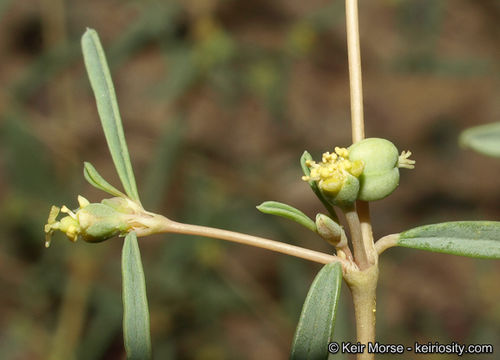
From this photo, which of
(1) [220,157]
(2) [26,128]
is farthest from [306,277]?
(2) [26,128]

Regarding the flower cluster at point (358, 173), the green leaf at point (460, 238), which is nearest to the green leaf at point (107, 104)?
the flower cluster at point (358, 173)

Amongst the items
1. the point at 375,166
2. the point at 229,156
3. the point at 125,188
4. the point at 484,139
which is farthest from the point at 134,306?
the point at 229,156

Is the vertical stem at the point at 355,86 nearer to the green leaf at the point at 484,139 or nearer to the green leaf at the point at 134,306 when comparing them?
the green leaf at the point at 484,139

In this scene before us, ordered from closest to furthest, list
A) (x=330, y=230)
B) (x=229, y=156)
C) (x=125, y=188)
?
1. (x=330, y=230)
2. (x=125, y=188)
3. (x=229, y=156)

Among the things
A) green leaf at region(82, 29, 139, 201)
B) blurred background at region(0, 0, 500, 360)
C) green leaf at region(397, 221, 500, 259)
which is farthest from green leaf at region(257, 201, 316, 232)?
blurred background at region(0, 0, 500, 360)

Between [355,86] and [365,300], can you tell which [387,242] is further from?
[355,86]

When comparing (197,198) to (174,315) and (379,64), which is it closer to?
(174,315)
